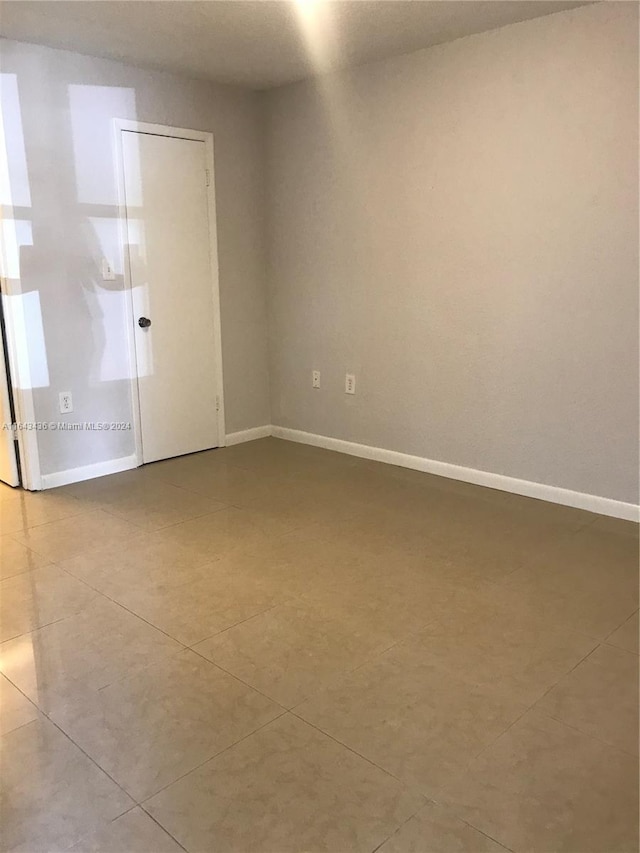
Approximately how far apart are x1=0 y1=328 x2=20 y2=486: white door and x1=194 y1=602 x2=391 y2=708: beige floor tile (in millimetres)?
2011

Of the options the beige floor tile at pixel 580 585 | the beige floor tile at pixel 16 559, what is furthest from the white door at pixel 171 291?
the beige floor tile at pixel 580 585

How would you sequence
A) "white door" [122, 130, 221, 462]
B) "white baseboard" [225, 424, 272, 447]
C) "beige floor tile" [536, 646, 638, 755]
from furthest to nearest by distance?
"white baseboard" [225, 424, 272, 447] < "white door" [122, 130, 221, 462] < "beige floor tile" [536, 646, 638, 755]

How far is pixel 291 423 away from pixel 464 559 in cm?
212

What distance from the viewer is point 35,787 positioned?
5.40ft

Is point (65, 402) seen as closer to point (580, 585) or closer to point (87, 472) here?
point (87, 472)

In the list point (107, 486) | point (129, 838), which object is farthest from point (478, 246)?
point (129, 838)

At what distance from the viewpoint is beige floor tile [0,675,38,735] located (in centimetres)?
187

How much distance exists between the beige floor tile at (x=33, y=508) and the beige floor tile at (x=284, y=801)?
1921mm

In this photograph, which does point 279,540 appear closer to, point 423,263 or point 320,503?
point 320,503

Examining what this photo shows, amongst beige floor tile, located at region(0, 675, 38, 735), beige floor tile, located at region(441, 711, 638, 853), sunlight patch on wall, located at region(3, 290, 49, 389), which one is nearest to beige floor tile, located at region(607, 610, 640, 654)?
beige floor tile, located at region(441, 711, 638, 853)

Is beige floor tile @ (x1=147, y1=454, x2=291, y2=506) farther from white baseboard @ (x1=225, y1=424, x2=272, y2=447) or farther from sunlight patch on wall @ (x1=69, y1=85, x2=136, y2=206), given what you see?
sunlight patch on wall @ (x1=69, y1=85, x2=136, y2=206)

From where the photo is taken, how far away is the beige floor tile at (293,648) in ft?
6.69

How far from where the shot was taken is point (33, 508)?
3.46 meters

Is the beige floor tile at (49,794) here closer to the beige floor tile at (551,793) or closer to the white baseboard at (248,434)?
the beige floor tile at (551,793)
